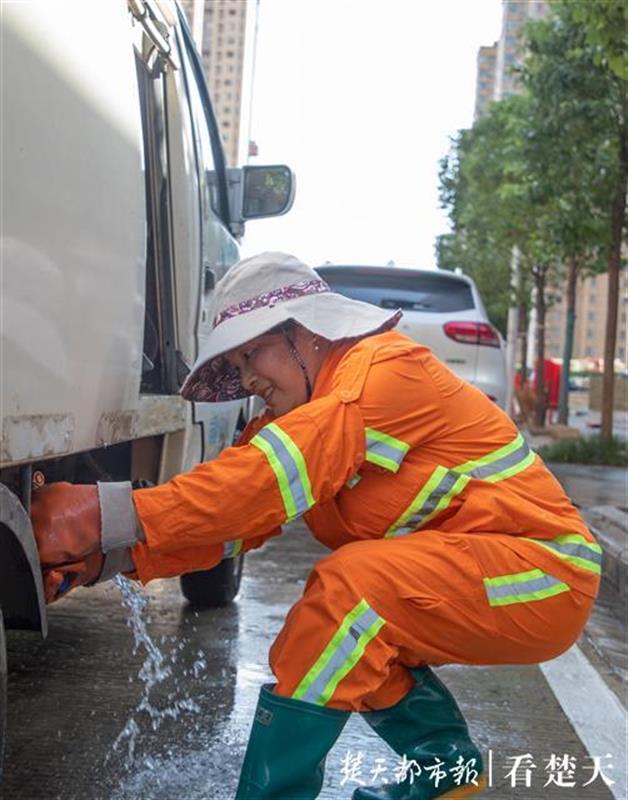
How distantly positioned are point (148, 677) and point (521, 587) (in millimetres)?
2286

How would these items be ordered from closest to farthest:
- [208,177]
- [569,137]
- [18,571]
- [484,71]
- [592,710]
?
[18,571], [592,710], [208,177], [569,137], [484,71]

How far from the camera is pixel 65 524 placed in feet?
7.60

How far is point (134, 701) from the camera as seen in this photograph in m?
4.01

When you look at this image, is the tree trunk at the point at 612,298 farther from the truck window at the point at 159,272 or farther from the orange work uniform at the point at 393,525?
the orange work uniform at the point at 393,525

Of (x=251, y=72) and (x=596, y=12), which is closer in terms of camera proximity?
(x=251, y=72)

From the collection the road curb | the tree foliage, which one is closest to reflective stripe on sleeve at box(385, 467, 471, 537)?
the road curb

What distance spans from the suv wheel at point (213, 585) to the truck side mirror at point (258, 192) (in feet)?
5.09

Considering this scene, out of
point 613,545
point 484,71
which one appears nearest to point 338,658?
point 613,545

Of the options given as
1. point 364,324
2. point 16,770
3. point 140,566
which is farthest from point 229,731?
point 364,324

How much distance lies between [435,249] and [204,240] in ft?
139

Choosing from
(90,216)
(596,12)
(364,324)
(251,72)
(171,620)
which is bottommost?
(171,620)

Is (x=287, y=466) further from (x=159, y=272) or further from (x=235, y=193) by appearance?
(x=235, y=193)

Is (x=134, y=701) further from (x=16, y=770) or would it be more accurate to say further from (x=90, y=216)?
(x=90, y=216)

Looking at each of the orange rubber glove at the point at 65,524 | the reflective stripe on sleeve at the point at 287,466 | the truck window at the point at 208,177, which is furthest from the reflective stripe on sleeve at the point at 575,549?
the truck window at the point at 208,177
